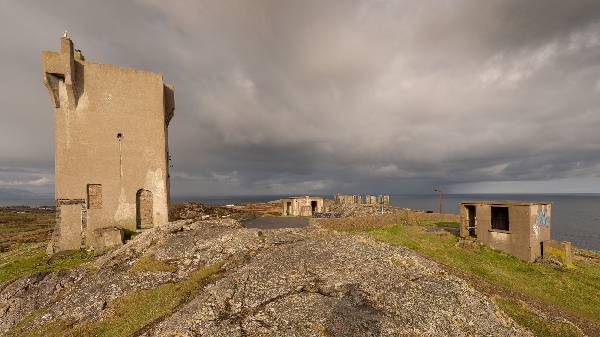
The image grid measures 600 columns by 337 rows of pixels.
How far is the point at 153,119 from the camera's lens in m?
26.5

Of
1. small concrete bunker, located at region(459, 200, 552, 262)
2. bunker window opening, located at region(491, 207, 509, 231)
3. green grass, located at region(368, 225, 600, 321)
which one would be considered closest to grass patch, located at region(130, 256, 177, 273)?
green grass, located at region(368, 225, 600, 321)

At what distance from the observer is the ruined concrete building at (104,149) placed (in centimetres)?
2338

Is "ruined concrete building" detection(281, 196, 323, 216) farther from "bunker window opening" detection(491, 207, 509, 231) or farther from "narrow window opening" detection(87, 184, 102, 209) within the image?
"narrow window opening" detection(87, 184, 102, 209)

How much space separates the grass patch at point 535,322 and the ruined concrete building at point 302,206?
35.7 m

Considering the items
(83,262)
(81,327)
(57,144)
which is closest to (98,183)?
(57,144)

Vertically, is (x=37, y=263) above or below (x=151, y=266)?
below

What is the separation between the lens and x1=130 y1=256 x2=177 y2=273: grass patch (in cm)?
1781

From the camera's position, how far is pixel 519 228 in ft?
85.8

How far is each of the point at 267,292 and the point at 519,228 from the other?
25.2 meters

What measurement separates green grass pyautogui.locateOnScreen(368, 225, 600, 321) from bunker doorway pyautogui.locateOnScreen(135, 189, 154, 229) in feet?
75.7

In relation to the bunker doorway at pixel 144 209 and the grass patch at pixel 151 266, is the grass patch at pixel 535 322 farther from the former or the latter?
the bunker doorway at pixel 144 209

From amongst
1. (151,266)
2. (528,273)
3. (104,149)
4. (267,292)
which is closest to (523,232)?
(528,273)

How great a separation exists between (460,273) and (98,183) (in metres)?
29.9

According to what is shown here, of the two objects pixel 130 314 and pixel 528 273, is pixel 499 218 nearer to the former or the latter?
pixel 528 273
